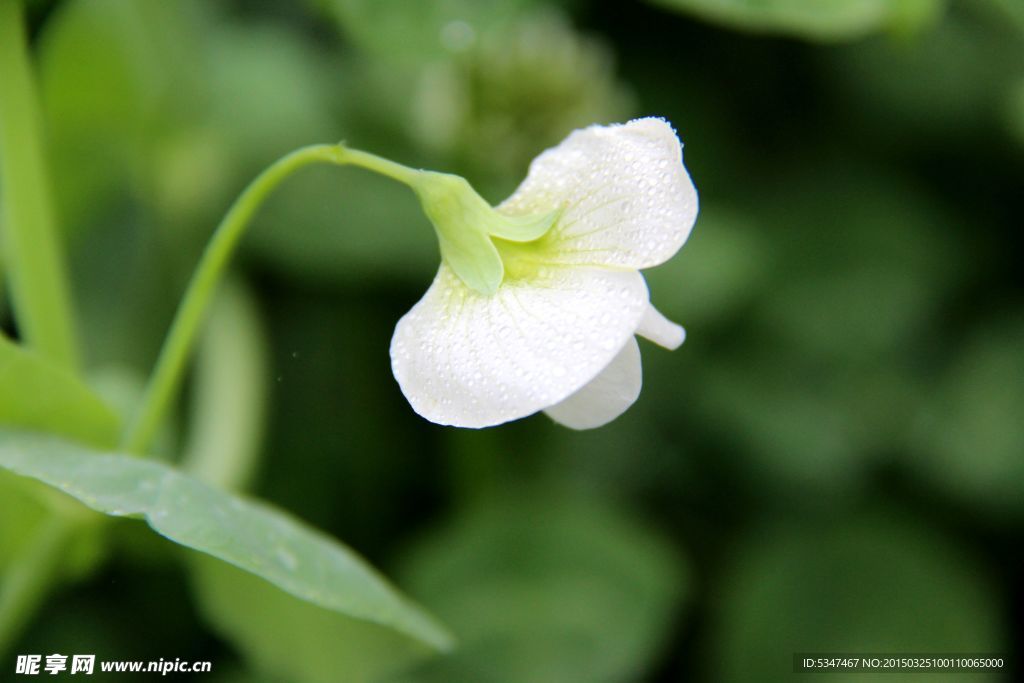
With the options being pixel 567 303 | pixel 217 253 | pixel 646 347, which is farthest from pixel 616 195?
pixel 646 347

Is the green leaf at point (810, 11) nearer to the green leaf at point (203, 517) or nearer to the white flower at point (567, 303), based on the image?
the white flower at point (567, 303)

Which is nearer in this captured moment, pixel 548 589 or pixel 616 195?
pixel 616 195

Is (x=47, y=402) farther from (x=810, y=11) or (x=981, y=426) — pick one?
(x=981, y=426)

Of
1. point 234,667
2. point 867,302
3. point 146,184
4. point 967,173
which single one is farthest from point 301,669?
point 967,173

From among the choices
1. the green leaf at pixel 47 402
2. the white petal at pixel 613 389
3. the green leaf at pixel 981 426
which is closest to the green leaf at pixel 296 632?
the green leaf at pixel 47 402

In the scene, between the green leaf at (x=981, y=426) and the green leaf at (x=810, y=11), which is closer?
the green leaf at (x=810, y=11)

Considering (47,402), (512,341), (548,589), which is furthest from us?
(548,589)
